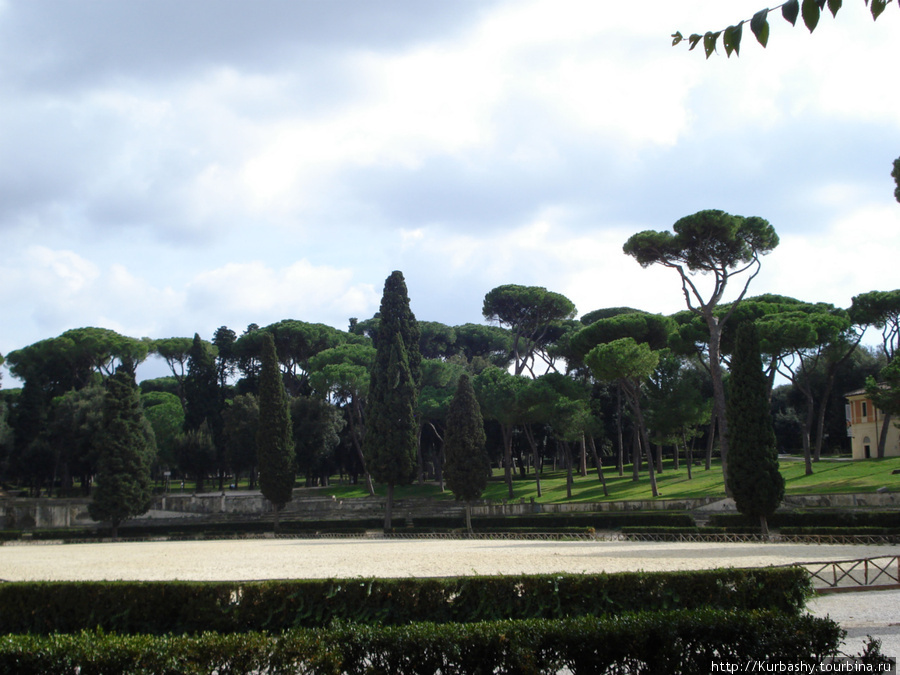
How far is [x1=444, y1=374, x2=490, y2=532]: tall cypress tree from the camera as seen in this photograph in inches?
1516

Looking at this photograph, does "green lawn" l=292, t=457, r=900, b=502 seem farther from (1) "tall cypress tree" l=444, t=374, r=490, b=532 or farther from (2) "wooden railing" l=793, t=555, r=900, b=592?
(2) "wooden railing" l=793, t=555, r=900, b=592

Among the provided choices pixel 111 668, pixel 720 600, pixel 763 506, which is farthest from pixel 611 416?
pixel 111 668

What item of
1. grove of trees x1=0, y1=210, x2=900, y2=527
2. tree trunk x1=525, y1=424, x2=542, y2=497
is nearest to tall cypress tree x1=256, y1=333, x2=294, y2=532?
grove of trees x1=0, y1=210, x2=900, y2=527

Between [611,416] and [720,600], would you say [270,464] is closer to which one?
[611,416]

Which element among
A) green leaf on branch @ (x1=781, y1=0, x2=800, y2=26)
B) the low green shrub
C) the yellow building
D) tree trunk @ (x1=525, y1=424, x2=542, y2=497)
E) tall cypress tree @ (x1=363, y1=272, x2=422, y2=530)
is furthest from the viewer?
the yellow building

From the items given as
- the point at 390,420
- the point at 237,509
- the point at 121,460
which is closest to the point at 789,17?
the point at 390,420

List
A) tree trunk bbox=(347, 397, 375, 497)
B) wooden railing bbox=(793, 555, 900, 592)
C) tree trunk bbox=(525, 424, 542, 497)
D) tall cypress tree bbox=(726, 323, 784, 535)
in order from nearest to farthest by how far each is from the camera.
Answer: wooden railing bbox=(793, 555, 900, 592), tall cypress tree bbox=(726, 323, 784, 535), tree trunk bbox=(525, 424, 542, 497), tree trunk bbox=(347, 397, 375, 497)

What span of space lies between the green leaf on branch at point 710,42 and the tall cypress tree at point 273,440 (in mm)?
41439

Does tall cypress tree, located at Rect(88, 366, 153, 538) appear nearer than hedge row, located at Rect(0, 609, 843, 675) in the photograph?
No

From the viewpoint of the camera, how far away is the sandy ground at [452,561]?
17219mm

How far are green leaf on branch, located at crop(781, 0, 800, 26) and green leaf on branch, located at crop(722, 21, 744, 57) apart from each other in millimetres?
279

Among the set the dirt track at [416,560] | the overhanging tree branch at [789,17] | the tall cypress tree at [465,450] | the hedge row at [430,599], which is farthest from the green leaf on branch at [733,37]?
the tall cypress tree at [465,450]

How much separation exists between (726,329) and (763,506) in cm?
2221

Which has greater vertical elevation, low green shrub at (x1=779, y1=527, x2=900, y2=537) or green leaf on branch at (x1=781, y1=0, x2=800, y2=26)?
green leaf on branch at (x1=781, y1=0, x2=800, y2=26)
